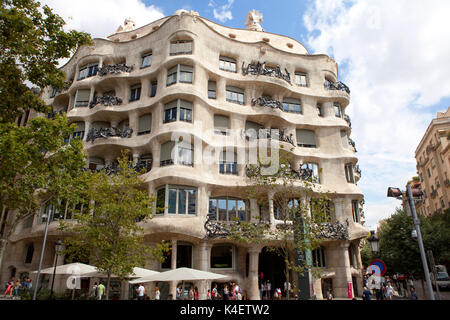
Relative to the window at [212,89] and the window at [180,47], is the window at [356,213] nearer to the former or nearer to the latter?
the window at [212,89]

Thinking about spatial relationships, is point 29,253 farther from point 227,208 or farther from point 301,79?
point 301,79

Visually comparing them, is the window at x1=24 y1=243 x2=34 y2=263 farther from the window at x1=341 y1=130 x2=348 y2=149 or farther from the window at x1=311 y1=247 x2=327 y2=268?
the window at x1=341 y1=130 x2=348 y2=149

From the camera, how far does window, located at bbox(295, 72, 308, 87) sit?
31672 millimetres

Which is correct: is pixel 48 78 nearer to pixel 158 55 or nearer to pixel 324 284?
pixel 158 55

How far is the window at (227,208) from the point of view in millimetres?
24719

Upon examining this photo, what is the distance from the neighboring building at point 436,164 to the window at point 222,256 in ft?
122

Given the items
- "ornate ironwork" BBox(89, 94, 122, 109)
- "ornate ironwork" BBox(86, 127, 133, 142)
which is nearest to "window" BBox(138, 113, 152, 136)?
"ornate ironwork" BBox(86, 127, 133, 142)

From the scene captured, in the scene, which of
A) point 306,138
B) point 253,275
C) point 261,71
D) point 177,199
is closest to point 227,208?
point 177,199

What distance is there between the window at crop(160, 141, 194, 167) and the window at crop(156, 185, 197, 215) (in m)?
1.95

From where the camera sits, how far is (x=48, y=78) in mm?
14117

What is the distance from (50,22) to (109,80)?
1524 cm
